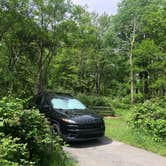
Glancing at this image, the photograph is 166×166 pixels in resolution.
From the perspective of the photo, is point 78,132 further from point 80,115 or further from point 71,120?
point 80,115

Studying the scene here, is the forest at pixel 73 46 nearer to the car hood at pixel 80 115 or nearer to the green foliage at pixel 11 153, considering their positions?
the car hood at pixel 80 115

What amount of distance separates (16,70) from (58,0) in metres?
6.05

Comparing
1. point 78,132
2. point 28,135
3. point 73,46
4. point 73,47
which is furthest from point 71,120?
point 73,47

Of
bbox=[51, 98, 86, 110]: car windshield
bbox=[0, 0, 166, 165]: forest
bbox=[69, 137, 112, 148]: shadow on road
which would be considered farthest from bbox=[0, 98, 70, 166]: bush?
bbox=[51, 98, 86, 110]: car windshield

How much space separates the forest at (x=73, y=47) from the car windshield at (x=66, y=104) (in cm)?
279

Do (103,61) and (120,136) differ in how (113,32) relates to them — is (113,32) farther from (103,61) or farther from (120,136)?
(120,136)

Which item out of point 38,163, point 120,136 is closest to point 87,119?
point 120,136

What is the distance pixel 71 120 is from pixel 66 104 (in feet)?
4.49

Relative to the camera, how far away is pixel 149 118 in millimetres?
10562

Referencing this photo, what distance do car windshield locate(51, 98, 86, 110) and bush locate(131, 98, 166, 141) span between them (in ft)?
7.06

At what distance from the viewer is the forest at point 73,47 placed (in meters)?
18.8

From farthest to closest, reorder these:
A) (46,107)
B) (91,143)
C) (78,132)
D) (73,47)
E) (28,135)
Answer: (73,47) → (46,107) → (91,143) → (78,132) → (28,135)

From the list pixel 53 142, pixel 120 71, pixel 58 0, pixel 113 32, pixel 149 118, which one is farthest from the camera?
pixel 120 71

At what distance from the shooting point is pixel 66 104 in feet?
34.4
